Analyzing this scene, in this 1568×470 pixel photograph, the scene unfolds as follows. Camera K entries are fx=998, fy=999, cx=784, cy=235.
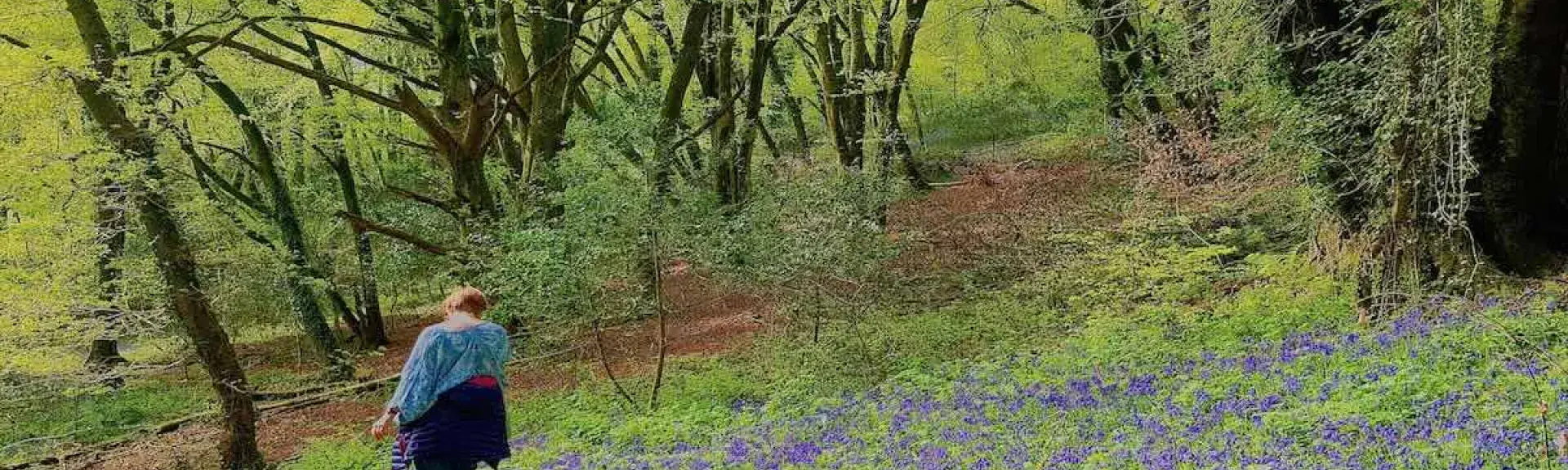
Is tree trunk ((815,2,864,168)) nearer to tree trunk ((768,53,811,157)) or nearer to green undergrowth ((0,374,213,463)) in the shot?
tree trunk ((768,53,811,157))

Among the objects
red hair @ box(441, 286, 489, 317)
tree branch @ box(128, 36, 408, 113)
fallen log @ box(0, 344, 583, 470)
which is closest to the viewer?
red hair @ box(441, 286, 489, 317)

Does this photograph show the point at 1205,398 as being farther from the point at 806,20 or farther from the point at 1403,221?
the point at 806,20

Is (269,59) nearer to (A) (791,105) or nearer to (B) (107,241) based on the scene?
(B) (107,241)

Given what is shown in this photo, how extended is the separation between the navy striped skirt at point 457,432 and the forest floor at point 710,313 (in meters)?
4.17

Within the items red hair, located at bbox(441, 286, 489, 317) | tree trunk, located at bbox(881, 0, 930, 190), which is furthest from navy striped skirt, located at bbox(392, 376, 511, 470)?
tree trunk, located at bbox(881, 0, 930, 190)

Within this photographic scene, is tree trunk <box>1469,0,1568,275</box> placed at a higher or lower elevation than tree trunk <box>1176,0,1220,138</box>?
lower

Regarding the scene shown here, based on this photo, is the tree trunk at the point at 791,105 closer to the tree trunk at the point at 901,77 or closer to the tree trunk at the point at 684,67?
the tree trunk at the point at 901,77

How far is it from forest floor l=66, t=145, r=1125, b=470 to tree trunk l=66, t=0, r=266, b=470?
2.90 ft

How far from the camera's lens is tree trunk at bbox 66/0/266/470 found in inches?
390

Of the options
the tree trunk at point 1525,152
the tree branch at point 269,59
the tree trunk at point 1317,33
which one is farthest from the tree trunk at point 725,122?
the tree trunk at point 1525,152

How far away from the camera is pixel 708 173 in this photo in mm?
16125

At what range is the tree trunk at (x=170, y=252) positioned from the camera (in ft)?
32.5

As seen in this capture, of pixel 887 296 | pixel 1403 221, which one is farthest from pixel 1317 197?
pixel 887 296

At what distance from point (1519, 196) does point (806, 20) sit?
1094 centimetres
